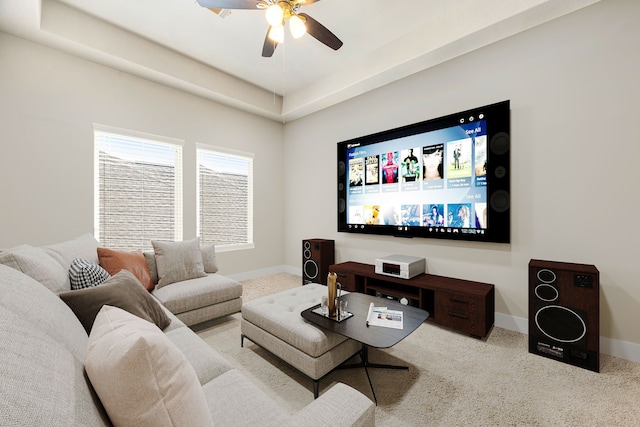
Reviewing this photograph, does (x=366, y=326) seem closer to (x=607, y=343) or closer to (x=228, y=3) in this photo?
(x=607, y=343)

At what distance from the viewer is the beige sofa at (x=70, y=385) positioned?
45 centimetres

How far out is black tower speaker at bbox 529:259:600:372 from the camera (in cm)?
199

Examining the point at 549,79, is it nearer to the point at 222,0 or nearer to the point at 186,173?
the point at 222,0

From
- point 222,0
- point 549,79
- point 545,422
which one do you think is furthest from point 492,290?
point 222,0

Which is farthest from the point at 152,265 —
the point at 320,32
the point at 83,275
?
the point at 320,32

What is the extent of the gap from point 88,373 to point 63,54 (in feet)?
12.5

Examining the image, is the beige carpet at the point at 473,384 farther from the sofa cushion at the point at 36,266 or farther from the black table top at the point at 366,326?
the sofa cushion at the point at 36,266

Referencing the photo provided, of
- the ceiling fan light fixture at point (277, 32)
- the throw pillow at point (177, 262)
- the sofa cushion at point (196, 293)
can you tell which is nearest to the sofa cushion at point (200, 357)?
the sofa cushion at point (196, 293)

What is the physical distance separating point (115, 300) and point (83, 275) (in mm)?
526

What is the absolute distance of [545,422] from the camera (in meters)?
1.53

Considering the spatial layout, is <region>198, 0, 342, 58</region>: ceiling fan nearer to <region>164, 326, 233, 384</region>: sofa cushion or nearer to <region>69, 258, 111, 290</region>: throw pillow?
<region>69, 258, 111, 290</region>: throw pillow

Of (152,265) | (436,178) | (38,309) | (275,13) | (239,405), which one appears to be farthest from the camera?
(436,178)

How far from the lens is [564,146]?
241 centimetres

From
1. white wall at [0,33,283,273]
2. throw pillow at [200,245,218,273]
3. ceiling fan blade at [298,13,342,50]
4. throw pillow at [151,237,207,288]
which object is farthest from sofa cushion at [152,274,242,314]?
ceiling fan blade at [298,13,342,50]
